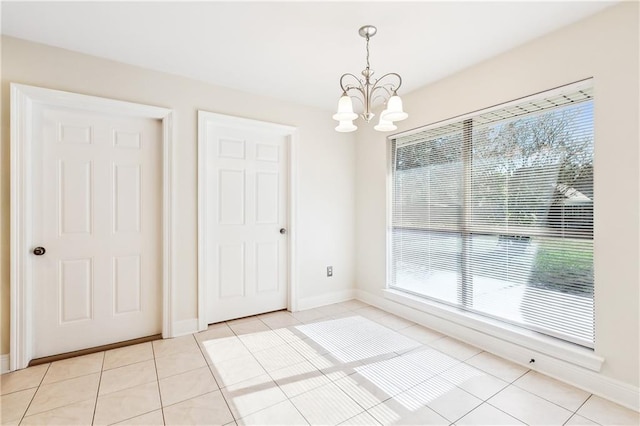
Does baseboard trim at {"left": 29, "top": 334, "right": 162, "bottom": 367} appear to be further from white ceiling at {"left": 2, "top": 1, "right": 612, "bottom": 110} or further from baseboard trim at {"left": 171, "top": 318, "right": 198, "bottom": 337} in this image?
white ceiling at {"left": 2, "top": 1, "right": 612, "bottom": 110}

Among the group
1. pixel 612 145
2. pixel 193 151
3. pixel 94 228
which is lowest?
pixel 94 228

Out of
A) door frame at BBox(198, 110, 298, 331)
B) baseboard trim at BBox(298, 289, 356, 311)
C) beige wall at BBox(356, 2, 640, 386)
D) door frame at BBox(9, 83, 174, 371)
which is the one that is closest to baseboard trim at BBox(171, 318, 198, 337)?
door frame at BBox(198, 110, 298, 331)

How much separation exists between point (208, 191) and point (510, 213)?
2755 mm

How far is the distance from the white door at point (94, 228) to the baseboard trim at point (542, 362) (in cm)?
268

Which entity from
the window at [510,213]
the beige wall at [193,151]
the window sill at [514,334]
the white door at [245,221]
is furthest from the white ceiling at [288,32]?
the window sill at [514,334]

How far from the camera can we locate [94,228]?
252cm

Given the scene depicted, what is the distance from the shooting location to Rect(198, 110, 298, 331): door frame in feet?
9.52

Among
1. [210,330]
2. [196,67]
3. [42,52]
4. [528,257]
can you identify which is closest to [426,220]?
[528,257]

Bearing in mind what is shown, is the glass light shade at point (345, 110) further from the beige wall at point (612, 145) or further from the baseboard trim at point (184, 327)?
the baseboard trim at point (184, 327)

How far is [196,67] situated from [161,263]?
5.97 feet

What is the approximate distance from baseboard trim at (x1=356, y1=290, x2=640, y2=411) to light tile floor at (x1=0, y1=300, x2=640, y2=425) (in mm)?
58

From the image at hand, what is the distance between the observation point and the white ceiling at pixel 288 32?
1883 millimetres

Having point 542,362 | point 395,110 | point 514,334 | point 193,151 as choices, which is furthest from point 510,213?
point 193,151

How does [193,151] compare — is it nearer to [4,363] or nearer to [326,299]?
[4,363]
